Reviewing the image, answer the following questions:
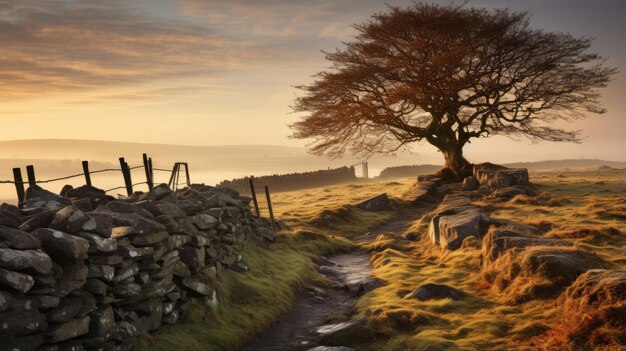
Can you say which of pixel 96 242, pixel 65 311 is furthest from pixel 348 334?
pixel 65 311

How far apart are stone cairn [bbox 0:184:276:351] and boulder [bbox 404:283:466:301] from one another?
19.3ft

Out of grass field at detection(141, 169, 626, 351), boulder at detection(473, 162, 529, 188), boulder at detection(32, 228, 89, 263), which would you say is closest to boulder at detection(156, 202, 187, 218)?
grass field at detection(141, 169, 626, 351)

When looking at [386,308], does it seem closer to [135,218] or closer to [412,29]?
[135,218]

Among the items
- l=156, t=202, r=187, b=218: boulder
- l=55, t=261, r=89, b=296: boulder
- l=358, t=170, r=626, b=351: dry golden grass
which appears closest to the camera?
l=55, t=261, r=89, b=296: boulder

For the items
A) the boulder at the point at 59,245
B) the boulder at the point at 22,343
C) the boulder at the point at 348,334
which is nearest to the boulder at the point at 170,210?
the boulder at the point at 59,245

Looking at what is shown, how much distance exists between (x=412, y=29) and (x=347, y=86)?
623 centimetres

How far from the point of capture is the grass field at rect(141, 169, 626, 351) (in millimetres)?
12461

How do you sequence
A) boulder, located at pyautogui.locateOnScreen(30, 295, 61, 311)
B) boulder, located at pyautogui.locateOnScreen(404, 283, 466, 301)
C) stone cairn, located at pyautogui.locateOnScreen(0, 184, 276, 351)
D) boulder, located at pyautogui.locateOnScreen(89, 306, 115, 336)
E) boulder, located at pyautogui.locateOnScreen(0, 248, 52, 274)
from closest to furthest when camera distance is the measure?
1. boulder, located at pyautogui.locateOnScreen(0, 248, 52, 274)
2. stone cairn, located at pyautogui.locateOnScreen(0, 184, 276, 351)
3. boulder, located at pyautogui.locateOnScreen(30, 295, 61, 311)
4. boulder, located at pyautogui.locateOnScreen(89, 306, 115, 336)
5. boulder, located at pyautogui.locateOnScreen(404, 283, 466, 301)

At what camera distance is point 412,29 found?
39.8m

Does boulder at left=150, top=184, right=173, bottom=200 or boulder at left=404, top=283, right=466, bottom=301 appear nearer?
boulder at left=150, top=184, right=173, bottom=200

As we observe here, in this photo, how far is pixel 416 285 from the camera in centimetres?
1808

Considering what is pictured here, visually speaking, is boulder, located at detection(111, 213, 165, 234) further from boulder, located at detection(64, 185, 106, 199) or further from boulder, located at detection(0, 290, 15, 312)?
boulder, located at detection(0, 290, 15, 312)

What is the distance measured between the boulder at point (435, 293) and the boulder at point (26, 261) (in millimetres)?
10403

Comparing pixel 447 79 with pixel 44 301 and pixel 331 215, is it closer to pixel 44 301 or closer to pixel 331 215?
pixel 331 215
